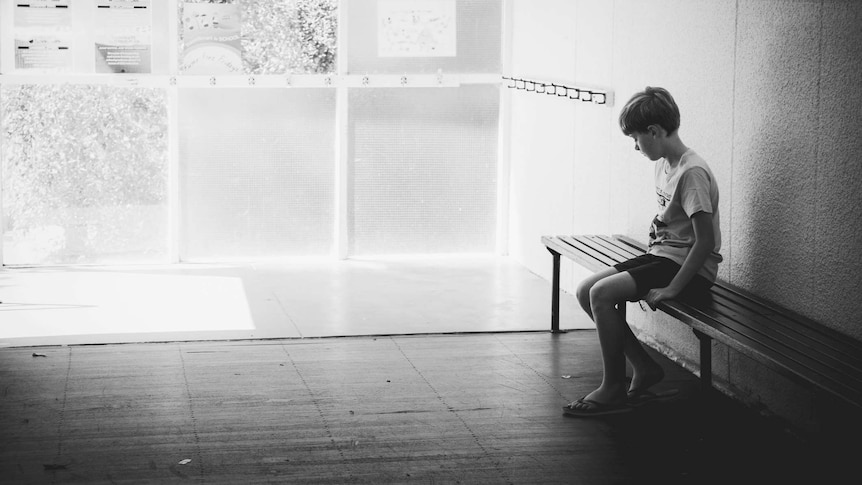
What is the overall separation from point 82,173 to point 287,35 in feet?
5.76

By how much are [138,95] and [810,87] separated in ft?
17.3

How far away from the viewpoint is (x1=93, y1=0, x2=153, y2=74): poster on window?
25.6 feet

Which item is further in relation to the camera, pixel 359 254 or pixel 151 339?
pixel 359 254

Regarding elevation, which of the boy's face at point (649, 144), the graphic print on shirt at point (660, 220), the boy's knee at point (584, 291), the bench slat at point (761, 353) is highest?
the boy's face at point (649, 144)

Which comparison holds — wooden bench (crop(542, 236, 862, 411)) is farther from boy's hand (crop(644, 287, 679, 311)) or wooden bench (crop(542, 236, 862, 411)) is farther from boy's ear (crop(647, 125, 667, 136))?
boy's ear (crop(647, 125, 667, 136))

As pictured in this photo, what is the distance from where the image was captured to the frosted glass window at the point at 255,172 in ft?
26.4

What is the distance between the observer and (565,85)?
6.78 metres

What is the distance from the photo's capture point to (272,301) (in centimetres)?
652

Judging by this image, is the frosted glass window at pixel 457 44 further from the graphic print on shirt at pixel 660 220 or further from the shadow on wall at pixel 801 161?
the graphic print on shirt at pixel 660 220

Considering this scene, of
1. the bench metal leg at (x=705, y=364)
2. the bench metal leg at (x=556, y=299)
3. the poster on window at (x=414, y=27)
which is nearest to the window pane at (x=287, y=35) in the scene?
the poster on window at (x=414, y=27)

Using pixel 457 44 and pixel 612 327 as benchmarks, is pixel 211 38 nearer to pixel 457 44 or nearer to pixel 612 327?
pixel 457 44

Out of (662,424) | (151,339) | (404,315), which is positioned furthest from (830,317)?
(151,339)

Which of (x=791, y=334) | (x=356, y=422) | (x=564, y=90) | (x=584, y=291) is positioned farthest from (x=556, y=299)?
(x=791, y=334)

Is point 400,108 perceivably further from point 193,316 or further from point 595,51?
point 193,316
